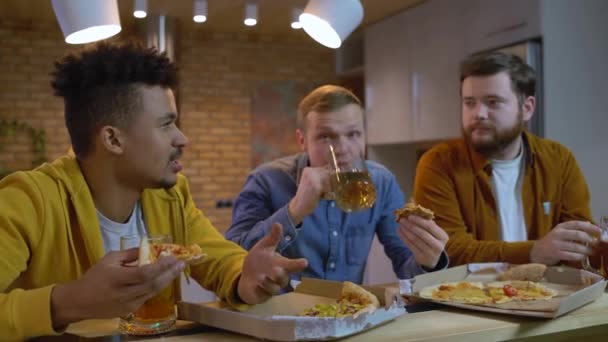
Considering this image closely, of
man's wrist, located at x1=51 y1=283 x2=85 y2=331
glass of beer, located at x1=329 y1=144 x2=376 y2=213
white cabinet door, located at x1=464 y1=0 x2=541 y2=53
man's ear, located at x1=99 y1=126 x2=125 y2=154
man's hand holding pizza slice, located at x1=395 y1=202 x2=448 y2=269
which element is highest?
white cabinet door, located at x1=464 y1=0 x2=541 y2=53

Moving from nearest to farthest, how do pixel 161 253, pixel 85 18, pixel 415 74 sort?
pixel 161 253, pixel 85 18, pixel 415 74

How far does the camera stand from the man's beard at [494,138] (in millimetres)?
2240

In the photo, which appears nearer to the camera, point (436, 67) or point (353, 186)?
point (353, 186)

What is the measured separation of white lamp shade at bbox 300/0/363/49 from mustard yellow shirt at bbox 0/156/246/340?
2.23 feet

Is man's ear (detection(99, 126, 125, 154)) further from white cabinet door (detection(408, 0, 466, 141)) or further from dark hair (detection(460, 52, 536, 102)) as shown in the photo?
white cabinet door (detection(408, 0, 466, 141))

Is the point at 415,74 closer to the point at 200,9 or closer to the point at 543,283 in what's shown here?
the point at 200,9

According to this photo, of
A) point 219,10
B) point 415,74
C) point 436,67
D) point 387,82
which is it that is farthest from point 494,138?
point 219,10

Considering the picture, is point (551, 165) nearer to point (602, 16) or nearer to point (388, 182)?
point (388, 182)

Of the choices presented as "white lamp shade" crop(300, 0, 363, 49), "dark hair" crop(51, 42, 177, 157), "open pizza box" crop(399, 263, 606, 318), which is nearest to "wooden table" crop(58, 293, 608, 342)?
"open pizza box" crop(399, 263, 606, 318)

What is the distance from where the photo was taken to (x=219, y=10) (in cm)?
486

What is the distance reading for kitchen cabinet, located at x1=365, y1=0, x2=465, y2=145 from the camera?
432 centimetres

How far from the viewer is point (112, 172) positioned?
161 cm

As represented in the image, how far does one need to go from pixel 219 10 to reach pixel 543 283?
3.85 m

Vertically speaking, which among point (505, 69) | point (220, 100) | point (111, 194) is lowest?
point (111, 194)
